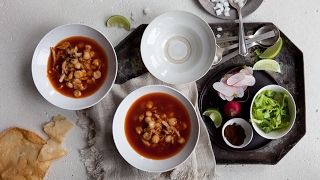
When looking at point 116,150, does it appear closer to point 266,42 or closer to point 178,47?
point 178,47

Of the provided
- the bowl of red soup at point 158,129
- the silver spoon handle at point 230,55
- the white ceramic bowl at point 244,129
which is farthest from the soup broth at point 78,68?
the white ceramic bowl at point 244,129

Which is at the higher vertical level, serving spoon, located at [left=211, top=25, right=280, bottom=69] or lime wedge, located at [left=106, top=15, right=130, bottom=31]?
lime wedge, located at [left=106, top=15, right=130, bottom=31]

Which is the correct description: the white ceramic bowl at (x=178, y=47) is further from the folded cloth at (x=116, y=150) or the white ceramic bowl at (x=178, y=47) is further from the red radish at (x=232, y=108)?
the red radish at (x=232, y=108)

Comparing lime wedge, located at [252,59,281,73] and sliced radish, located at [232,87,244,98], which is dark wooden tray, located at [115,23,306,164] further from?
sliced radish, located at [232,87,244,98]

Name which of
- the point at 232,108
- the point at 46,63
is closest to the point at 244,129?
the point at 232,108

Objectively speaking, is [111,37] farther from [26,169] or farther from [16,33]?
[26,169]

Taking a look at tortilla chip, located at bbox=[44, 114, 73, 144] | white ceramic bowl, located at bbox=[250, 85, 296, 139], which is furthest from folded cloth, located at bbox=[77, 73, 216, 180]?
white ceramic bowl, located at bbox=[250, 85, 296, 139]
